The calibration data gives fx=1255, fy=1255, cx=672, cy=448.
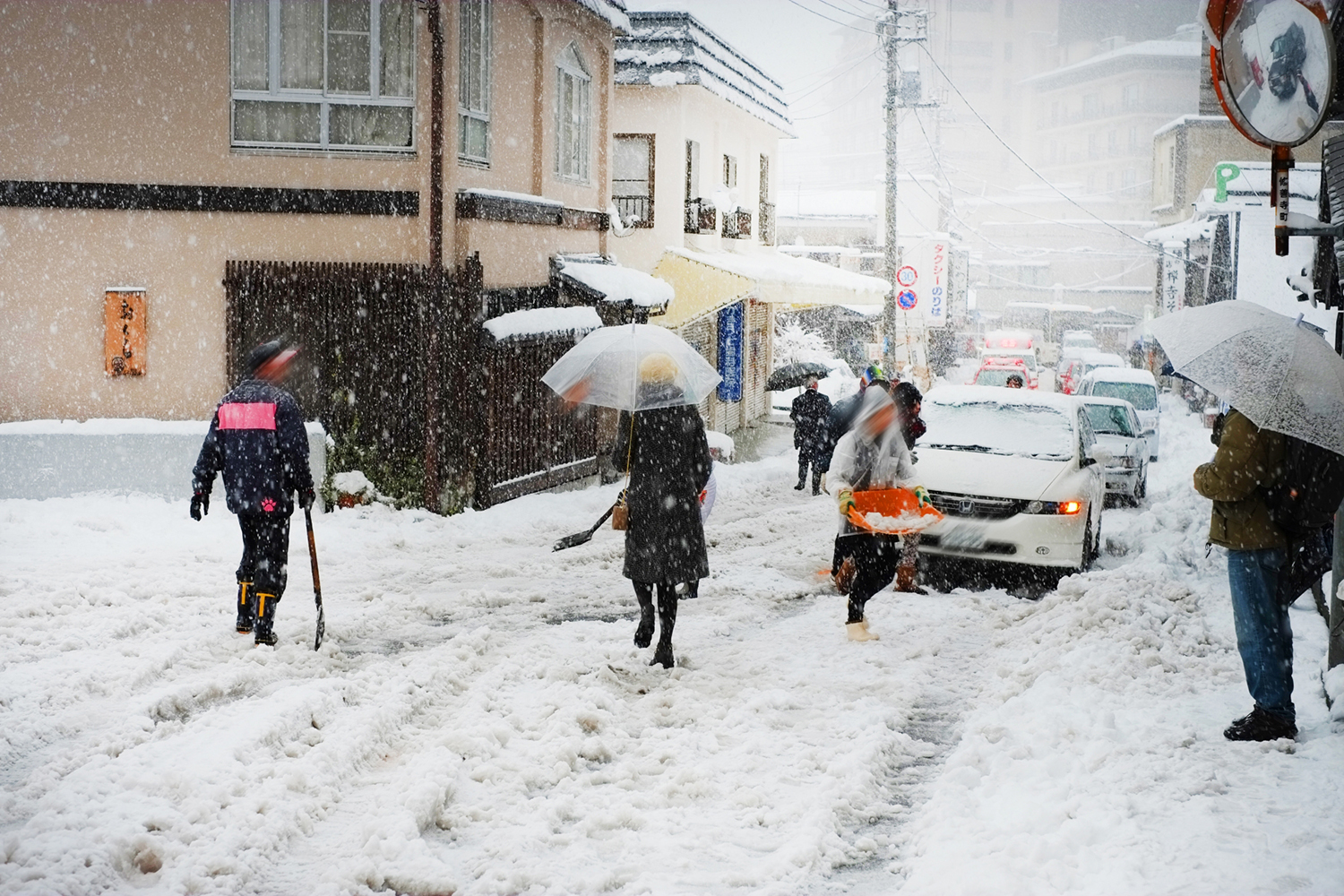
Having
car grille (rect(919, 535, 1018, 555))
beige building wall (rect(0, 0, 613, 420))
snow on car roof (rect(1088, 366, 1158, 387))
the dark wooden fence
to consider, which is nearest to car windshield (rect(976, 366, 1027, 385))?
snow on car roof (rect(1088, 366, 1158, 387))

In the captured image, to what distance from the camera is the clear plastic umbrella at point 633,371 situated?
794cm

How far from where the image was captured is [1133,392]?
77.9 ft

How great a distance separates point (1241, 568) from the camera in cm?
598

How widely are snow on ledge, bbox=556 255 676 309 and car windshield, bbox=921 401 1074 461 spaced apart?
17.8 ft

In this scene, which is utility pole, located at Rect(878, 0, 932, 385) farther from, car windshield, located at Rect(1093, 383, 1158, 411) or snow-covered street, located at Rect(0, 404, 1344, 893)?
snow-covered street, located at Rect(0, 404, 1344, 893)

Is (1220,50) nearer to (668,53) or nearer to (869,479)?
(869,479)

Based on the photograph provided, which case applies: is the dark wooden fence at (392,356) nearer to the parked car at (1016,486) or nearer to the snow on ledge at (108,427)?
the snow on ledge at (108,427)

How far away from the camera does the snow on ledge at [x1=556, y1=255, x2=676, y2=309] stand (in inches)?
669

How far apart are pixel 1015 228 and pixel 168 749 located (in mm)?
74569

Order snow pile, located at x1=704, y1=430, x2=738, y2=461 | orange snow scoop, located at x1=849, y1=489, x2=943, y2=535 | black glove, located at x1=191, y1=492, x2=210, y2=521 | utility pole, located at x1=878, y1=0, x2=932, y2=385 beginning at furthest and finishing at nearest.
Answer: utility pole, located at x1=878, y1=0, x2=932, y2=385 < snow pile, located at x1=704, y1=430, x2=738, y2=461 < orange snow scoop, located at x1=849, y1=489, x2=943, y2=535 < black glove, located at x1=191, y1=492, x2=210, y2=521

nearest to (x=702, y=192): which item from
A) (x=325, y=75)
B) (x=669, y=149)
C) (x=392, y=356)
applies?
(x=669, y=149)

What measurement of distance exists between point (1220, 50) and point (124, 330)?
11.8 m

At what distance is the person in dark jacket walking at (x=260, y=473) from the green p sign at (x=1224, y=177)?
26071 mm

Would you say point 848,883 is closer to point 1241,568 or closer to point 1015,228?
point 1241,568
